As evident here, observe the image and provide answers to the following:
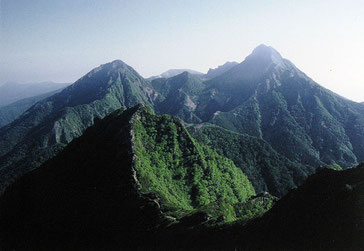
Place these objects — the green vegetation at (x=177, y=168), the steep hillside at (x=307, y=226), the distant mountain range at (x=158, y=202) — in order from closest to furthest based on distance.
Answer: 1. the steep hillside at (x=307, y=226)
2. the distant mountain range at (x=158, y=202)
3. the green vegetation at (x=177, y=168)

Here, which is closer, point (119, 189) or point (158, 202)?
point (158, 202)

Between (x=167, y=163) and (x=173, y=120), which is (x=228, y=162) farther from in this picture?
(x=167, y=163)

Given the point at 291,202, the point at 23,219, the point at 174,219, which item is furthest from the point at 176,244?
the point at 23,219

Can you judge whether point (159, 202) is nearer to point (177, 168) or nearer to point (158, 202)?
point (158, 202)

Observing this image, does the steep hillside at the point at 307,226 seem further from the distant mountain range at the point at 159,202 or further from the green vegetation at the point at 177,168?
the green vegetation at the point at 177,168

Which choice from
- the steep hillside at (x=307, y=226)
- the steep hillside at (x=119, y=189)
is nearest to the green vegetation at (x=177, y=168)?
the steep hillside at (x=119, y=189)

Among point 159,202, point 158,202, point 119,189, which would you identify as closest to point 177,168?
point 119,189

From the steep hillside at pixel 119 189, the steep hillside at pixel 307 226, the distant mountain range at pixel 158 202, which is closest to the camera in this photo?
the steep hillside at pixel 307 226

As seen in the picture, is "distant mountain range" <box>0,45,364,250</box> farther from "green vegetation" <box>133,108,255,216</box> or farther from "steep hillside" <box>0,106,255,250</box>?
"green vegetation" <box>133,108,255,216</box>
